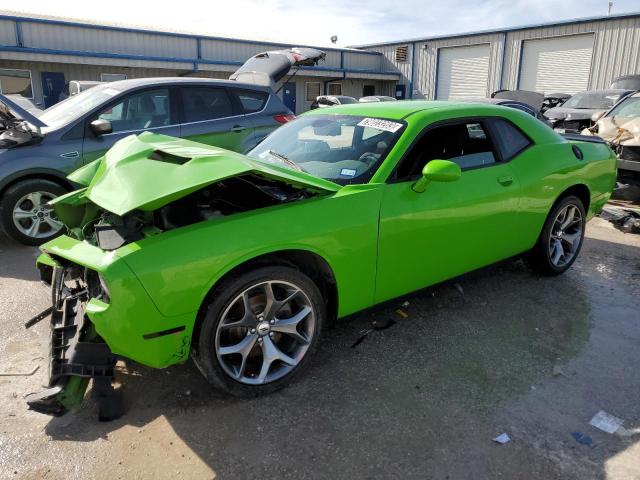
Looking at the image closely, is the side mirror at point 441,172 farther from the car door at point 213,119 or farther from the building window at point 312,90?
the building window at point 312,90

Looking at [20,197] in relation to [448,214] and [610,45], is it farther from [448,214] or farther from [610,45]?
[610,45]

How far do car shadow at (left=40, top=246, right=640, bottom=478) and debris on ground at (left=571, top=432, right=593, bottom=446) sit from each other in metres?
0.05

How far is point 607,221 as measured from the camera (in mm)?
6918

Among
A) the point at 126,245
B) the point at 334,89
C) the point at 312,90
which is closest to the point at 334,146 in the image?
the point at 126,245

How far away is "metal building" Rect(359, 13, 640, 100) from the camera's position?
23109mm

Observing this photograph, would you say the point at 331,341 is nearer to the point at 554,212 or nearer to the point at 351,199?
the point at 351,199

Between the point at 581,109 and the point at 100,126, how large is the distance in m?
12.8

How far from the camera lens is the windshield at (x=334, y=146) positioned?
329 centimetres

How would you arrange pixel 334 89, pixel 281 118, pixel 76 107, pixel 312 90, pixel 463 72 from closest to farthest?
pixel 76 107 < pixel 281 118 < pixel 463 72 < pixel 312 90 < pixel 334 89

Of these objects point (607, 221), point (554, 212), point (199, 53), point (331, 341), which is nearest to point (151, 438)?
point (331, 341)

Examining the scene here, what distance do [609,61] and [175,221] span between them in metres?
26.3

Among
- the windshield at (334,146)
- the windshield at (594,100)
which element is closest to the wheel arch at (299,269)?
the windshield at (334,146)

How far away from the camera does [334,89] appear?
31.8 meters

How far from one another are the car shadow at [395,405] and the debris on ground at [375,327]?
0.02m
